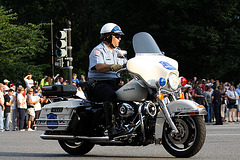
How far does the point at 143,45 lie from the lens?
9.56m

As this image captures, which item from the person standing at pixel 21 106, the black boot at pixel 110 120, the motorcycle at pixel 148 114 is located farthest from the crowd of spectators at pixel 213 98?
the black boot at pixel 110 120

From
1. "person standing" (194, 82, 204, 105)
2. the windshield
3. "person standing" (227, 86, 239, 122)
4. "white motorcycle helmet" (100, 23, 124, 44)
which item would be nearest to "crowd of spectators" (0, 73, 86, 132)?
"person standing" (194, 82, 204, 105)

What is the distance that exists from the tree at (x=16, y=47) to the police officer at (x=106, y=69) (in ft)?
97.3

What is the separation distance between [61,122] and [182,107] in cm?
225

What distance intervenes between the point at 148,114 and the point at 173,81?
0.61 m

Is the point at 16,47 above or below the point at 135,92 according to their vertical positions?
above

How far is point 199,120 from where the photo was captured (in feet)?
29.0

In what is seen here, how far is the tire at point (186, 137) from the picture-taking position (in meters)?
8.79

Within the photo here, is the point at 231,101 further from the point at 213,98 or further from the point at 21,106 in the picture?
the point at 21,106

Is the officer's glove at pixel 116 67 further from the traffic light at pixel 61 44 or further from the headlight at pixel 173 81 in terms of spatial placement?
the traffic light at pixel 61 44

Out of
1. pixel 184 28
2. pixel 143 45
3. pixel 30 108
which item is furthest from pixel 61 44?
pixel 184 28

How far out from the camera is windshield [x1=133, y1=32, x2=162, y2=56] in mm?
9523

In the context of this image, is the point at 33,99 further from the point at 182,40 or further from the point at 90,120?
the point at 182,40

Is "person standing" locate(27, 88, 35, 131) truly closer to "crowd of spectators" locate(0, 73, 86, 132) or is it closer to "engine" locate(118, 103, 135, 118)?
"crowd of spectators" locate(0, 73, 86, 132)
